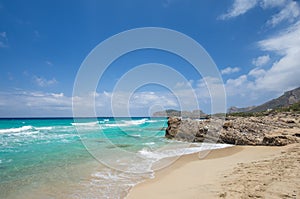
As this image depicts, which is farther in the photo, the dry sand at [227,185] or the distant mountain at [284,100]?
the distant mountain at [284,100]

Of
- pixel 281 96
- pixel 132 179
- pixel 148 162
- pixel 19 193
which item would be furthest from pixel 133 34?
pixel 281 96

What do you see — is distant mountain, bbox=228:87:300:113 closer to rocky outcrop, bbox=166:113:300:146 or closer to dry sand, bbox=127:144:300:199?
rocky outcrop, bbox=166:113:300:146

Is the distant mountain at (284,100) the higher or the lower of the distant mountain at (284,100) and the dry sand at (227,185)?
the higher

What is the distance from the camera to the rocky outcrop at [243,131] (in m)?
13.4

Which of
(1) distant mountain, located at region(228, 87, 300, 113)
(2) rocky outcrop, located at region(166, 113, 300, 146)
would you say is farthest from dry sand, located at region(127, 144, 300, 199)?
(1) distant mountain, located at region(228, 87, 300, 113)

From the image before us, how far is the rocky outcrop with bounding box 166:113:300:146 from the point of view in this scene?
13.4 meters

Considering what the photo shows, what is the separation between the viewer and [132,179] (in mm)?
7715

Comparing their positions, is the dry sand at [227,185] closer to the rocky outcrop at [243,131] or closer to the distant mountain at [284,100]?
the rocky outcrop at [243,131]

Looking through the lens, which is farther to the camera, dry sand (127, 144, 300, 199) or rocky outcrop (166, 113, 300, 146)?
rocky outcrop (166, 113, 300, 146)

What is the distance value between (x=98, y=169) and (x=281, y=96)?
3770 inches

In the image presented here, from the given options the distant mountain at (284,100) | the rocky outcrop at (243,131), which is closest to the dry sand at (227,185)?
the rocky outcrop at (243,131)

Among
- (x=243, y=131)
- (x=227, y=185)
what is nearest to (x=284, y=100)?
(x=243, y=131)

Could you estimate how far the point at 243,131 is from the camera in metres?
16.8

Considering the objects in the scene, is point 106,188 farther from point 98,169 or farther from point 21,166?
point 21,166
